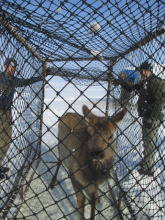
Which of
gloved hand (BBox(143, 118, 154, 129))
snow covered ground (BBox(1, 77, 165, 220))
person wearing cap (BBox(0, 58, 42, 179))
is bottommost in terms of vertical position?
snow covered ground (BBox(1, 77, 165, 220))

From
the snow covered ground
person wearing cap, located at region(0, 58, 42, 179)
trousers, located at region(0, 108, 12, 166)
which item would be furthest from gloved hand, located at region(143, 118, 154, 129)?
trousers, located at region(0, 108, 12, 166)

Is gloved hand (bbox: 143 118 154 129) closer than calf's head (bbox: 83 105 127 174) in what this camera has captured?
No

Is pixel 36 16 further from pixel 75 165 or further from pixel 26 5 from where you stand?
pixel 75 165

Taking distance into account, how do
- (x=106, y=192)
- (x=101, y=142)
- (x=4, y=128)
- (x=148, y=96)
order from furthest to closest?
(x=148, y=96) → (x=4, y=128) → (x=101, y=142) → (x=106, y=192)

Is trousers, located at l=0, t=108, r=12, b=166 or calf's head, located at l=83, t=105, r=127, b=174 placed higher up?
trousers, located at l=0, t=108, r=12, b=166

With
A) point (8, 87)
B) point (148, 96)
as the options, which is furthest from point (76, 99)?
point (148, 96)

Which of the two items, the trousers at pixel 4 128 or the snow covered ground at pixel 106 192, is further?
the trousers at pixel 4 128

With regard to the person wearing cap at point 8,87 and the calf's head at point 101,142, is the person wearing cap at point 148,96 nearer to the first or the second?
the calf's head at point 101,142

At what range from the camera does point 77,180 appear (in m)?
2.41

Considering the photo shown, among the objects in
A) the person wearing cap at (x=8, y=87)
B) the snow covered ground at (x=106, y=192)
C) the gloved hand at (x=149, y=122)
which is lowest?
the snow covered ground at (x=106, y=192)

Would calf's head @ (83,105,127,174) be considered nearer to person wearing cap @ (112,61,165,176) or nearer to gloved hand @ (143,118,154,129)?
person wearing cap @ (112,61,165,176)

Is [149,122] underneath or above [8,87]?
underneath

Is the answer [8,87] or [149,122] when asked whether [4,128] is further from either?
[149,122]

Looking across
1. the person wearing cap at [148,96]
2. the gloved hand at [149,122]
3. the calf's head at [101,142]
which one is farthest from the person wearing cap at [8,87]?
the gloved hand at [149,122]
